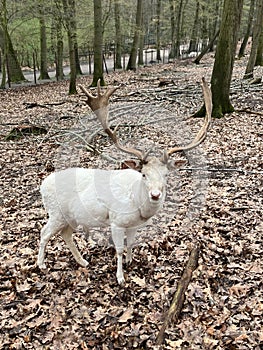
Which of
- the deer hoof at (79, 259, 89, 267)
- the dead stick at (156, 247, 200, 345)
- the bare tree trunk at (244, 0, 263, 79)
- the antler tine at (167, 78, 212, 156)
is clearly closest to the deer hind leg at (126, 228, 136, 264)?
the deer hoof at (79, 259, 89, 267)

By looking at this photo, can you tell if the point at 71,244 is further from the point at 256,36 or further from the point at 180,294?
the point at 256,36

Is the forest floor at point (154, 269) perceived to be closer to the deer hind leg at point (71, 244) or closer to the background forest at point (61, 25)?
the deer hind leg at point (71, 244)

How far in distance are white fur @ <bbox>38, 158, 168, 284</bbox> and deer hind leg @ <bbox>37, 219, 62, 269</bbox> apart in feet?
0.04

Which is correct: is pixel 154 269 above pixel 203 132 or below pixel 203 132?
below

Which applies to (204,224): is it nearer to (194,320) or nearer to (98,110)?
(194,320)

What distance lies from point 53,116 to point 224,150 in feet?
25.1

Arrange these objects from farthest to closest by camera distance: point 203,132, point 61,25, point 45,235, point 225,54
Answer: point 61,25
point 225,54
point 45,235
point 203,132

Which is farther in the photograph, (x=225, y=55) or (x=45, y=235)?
(x=225, y=55)

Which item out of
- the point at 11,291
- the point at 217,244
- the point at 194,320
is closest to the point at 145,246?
the point at 217,244

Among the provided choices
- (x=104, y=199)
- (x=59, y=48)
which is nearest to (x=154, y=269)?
(x=104, y=199)

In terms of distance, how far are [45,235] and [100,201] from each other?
962mm

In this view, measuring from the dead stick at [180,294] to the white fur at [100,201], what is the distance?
2.46ft

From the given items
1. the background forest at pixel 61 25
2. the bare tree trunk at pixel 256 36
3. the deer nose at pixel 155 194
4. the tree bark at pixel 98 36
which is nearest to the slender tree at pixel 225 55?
the bare tree trunk at pixel 256 36

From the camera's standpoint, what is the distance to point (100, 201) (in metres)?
4.17
